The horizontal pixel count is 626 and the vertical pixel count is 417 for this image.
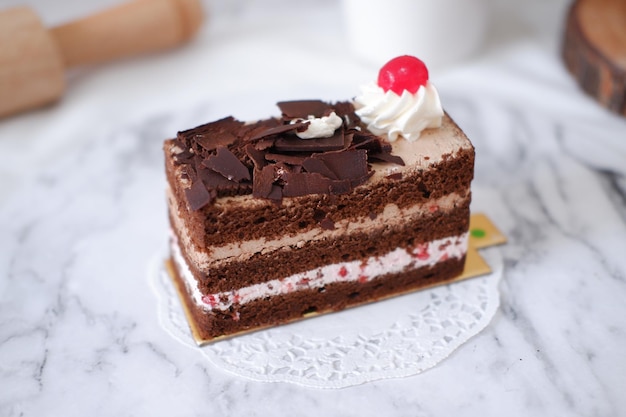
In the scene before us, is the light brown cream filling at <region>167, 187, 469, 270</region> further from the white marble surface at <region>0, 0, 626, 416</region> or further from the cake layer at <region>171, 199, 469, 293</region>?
the white marble surface at <region>0, 0, 626, 416</region>

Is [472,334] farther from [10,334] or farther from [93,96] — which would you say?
A: [93,96]

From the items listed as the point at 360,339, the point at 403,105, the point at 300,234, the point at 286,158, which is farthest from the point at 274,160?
the point at 360,339

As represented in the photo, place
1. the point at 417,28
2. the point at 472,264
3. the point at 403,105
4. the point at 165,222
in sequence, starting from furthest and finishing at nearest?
the point at 417,28
the point at 165,222
the point at 472,264
the point at 403,105

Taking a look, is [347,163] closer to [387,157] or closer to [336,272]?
[387,157]

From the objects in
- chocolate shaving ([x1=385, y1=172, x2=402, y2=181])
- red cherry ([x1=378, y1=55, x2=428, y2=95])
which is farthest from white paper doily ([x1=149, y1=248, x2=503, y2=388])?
red cherry ([x1=378, y1=55, x2=428, y2=95])

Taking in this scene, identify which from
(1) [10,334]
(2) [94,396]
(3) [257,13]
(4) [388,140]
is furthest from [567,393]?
(3) [257,13]

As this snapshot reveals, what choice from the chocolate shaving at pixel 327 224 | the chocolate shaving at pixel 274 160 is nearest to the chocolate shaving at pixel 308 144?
the chocolate shaving at pixel 274 160
